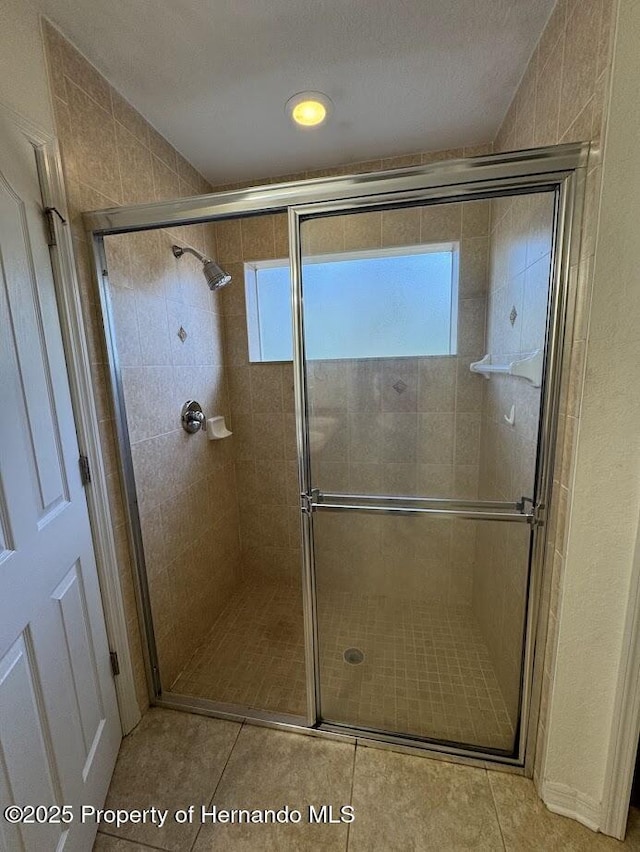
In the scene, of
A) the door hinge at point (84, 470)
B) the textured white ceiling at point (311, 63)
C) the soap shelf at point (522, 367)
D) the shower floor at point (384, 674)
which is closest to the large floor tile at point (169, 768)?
the shower floor at point (384, 674)

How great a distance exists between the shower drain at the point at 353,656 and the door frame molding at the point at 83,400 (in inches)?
33.8

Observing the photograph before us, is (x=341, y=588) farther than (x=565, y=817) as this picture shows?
Yes

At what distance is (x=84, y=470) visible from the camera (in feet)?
3.86

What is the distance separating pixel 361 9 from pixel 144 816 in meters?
2.55

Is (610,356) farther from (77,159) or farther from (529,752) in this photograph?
(77,159)

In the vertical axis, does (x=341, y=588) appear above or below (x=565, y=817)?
above

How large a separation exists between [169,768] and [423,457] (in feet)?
4.92

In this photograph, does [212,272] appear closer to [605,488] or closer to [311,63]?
[311,63]

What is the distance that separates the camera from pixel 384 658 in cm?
153

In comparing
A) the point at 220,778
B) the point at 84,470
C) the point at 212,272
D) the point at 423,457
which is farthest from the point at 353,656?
the point at 212,272

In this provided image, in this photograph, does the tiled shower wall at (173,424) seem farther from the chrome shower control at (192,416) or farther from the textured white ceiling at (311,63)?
the textured white ceiling at (311,63)

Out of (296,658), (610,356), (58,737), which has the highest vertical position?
(610,356)

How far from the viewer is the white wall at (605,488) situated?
81 cm

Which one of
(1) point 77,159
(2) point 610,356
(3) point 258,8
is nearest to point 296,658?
(2) point 610,356
